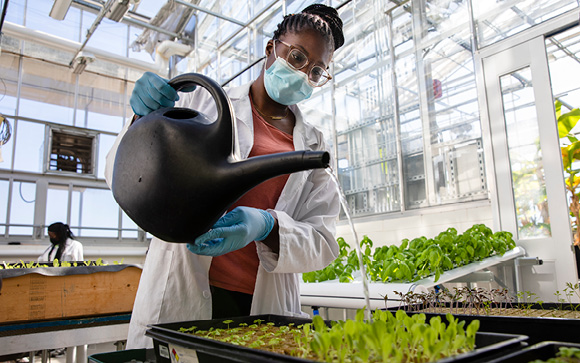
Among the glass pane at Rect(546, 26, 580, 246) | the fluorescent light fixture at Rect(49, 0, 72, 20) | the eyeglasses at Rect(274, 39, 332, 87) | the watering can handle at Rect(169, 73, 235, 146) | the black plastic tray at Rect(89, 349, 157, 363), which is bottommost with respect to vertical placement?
the black plastic tray at Rect(89, 349, 157, 363)

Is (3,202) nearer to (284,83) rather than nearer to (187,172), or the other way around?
(284,83)

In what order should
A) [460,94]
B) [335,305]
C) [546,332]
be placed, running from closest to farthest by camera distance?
[546,332]
[335,305]
[460,94]

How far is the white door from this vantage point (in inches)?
95.7

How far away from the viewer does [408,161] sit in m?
3.37

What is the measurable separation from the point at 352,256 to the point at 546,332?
1.68 metres

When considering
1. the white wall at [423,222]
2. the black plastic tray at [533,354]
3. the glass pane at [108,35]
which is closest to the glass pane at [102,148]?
the glass pane at [108,35]

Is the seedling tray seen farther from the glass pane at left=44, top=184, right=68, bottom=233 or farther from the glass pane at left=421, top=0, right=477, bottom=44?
the glass pane at left=44, top=184, right=68, bottom=233

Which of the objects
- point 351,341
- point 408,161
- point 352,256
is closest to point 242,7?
point 408,161

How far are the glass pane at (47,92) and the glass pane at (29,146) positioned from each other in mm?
187

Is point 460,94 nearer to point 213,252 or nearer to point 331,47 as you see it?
point 331,47

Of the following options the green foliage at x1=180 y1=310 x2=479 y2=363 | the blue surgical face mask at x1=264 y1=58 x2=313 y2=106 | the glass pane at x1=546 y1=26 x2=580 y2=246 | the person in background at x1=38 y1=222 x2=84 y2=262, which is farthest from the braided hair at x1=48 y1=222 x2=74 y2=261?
the glass pane at x1=546 y1=26 x2=580 y2=246

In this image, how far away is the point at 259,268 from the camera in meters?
0.98

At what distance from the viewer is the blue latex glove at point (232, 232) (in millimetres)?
716

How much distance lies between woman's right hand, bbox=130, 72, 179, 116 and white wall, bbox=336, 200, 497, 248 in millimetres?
2574
